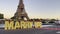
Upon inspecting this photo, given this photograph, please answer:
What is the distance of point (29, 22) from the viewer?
9.64m

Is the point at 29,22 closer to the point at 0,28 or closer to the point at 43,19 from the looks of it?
the point at 43,19

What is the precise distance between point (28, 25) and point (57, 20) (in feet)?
6.62

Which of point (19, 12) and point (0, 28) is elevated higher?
point (19, 12)

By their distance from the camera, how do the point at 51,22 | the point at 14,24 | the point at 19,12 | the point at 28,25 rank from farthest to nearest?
the point at 19,12
the point at 51,22
the point at 28,25
the point at 14,24

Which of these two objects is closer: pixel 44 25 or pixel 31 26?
pixel 31 26

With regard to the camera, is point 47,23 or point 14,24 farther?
point 47,23

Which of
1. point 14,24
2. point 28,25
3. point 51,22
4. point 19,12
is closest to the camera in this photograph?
point 14,24

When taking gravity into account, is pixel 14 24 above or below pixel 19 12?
below

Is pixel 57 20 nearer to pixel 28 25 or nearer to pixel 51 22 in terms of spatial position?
pixel 51 22

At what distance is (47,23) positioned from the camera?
10539 mm

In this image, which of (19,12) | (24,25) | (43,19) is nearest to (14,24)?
(24,25)

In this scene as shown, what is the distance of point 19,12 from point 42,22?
697 centimetres

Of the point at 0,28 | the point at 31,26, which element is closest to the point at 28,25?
the point at 31,26

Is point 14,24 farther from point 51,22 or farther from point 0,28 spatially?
point 51,22
